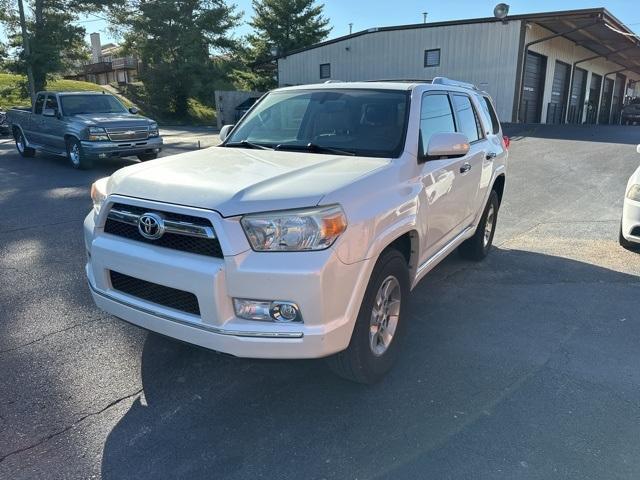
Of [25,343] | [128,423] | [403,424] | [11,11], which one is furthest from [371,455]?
[11,11]

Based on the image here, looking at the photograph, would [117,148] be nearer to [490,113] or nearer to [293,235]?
[490,113]

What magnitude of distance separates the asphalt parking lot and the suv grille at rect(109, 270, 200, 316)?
394 millimetres

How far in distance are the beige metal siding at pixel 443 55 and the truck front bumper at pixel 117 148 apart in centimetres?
1613

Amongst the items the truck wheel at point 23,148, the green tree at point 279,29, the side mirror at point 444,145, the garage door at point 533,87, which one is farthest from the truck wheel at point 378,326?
the green tree at point 279,29

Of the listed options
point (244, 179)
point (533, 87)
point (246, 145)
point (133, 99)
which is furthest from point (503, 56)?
point (133, 99)

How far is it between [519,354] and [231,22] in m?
36.8

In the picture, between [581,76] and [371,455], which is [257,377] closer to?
[371,455]

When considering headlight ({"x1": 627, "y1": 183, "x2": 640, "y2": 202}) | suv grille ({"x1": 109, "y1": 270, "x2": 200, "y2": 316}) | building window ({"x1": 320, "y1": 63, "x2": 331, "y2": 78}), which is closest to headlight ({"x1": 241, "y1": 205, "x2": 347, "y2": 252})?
suv grille ({"x1": 109, "y1": 270, "x2": 200, "y2": 316})

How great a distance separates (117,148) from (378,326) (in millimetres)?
9985

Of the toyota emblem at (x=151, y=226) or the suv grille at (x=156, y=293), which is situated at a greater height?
the toyota emblem at (x=151, y=226)

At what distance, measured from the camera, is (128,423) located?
2.88m

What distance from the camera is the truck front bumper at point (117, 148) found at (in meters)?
11.3

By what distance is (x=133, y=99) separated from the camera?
36656 millimetres

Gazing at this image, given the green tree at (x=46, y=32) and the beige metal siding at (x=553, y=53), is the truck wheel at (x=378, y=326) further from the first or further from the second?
the green tree at (x=46, y=32)
